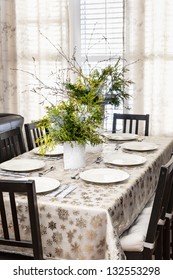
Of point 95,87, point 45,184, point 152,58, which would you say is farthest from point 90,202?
point 152,58

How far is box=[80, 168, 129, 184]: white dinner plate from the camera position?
2125mm

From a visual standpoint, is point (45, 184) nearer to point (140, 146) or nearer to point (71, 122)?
point (71, 122)

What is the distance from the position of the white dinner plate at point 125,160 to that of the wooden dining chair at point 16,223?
0.80 meters

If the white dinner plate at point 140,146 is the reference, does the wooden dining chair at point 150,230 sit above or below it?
below

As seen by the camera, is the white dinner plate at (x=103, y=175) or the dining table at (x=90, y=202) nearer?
the dining table at (x=90, y=202)

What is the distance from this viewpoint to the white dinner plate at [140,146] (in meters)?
2.82

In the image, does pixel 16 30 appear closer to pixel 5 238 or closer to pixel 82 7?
pixel 82 7

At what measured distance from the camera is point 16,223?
171 cm

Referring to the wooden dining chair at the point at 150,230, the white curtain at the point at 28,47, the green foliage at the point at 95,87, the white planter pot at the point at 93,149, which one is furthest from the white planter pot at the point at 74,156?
the white curtain at the point at 28,47

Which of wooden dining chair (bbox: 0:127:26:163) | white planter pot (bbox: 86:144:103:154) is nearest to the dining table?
white planter pot (bbox: 86:144:103:154)

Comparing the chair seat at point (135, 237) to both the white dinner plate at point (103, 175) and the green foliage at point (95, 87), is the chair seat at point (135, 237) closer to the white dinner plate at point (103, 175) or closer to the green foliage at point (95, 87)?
the white dinner plate at point (103, 175)

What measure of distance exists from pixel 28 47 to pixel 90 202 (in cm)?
299

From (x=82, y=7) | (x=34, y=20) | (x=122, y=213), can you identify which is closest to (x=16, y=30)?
(x=34, y=20)
